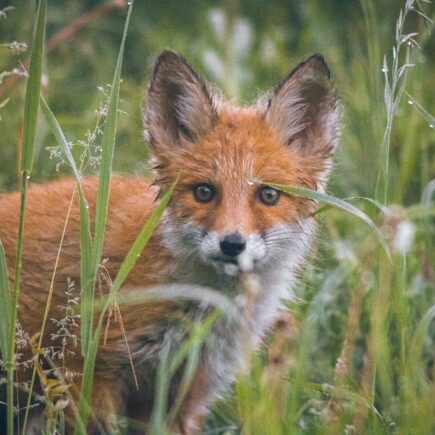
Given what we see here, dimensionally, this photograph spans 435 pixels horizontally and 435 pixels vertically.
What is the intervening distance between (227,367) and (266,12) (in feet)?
16.1

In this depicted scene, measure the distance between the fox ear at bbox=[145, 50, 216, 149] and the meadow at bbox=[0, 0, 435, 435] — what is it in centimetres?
27

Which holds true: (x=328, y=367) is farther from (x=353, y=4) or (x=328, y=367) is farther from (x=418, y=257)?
(x=353, y=4)

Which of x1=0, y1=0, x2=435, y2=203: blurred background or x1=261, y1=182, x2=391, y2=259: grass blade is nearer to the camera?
x1=261, y1=182, x2=391, y2=259: grass blade

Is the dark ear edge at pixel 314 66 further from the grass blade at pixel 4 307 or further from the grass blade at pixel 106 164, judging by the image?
the grass blade at pixel 4 307

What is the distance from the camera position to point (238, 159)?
486 cm

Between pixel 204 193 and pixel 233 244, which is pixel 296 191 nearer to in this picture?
pixel 233 244

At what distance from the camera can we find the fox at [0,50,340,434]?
475 centimetres

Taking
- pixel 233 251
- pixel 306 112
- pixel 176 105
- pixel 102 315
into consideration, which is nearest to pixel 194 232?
pixel 233 251

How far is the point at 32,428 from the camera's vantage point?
16.3 ft

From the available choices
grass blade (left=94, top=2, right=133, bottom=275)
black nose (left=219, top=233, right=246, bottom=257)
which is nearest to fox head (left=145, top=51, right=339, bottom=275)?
black nose (left=219, top=233, right=246, bottom=257)

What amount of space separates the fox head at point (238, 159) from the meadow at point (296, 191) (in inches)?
10.3

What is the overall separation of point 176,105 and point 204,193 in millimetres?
576

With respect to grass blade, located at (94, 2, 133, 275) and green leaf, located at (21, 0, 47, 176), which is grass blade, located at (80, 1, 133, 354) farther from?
green leaf, located at (21, 0, 47, 176)

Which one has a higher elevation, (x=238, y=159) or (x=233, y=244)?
(x=238, y=159)
